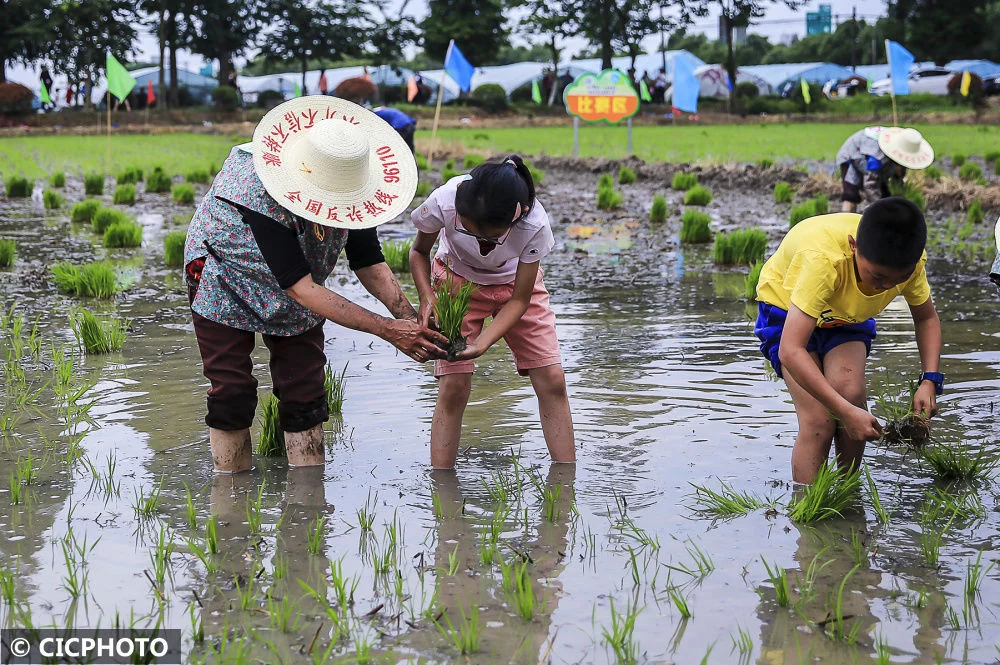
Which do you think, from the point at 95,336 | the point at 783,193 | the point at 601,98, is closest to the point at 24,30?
the point at 601,98

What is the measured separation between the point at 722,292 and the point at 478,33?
3693 centimetres

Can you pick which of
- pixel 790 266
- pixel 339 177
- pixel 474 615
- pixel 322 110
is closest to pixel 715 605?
pixel 474 615

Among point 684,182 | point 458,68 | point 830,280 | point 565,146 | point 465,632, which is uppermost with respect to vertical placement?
point 458,68

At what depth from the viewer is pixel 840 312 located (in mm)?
3250

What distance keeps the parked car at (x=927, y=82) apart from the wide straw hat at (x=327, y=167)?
40.6 meters

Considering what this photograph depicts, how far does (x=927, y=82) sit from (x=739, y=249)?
37.7 m

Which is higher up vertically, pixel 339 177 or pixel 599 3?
pixel 599 3

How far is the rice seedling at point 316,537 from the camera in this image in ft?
9.55

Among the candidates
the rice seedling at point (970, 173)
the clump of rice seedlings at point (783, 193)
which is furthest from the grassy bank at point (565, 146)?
the clump of rice seedlings at point (783, 193)

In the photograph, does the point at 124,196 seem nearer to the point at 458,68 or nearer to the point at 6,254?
the point at 6,254

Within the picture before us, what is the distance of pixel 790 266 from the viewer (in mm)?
3312

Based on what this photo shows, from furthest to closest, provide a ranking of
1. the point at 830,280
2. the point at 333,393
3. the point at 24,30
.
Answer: the point at 24,30 → the point at 333,393 → the point at 830,280

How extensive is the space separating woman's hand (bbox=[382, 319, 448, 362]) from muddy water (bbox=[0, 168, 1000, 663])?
437mm

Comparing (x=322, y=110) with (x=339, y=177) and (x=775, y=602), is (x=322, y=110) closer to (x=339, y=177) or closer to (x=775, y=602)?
(x=339, y=177)
